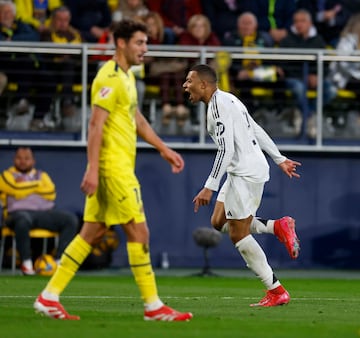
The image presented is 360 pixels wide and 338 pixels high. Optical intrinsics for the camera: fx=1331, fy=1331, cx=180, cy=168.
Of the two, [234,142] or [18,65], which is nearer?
[234,142]

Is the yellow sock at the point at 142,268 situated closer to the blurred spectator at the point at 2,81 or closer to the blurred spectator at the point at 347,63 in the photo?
the blurred spectator at the point at 2,81

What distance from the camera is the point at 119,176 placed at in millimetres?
9984

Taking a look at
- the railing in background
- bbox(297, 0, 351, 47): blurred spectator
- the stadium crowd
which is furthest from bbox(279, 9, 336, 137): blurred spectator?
bbox(297, 0, 351, 47): blurred spectator

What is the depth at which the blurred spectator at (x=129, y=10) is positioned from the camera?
2109cm

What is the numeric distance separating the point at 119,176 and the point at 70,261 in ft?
2.50

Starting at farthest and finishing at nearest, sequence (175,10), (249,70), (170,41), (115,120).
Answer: (175,10), (170,41), (249,70), (115,120)

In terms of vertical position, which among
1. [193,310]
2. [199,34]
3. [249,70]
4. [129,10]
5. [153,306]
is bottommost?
[193,310]

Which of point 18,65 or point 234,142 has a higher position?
point 18,65

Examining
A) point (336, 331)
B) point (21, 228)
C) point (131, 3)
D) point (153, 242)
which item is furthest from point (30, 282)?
point (336, 331)

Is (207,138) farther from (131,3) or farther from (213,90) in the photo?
(213,90)

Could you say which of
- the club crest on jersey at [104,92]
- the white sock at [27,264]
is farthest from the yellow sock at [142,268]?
the white sock at [27,264]

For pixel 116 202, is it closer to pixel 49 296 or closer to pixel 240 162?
pixel 49 296

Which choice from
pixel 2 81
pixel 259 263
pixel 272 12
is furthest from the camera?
pixel 272 12

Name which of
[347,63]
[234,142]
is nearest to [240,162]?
[234,142]
